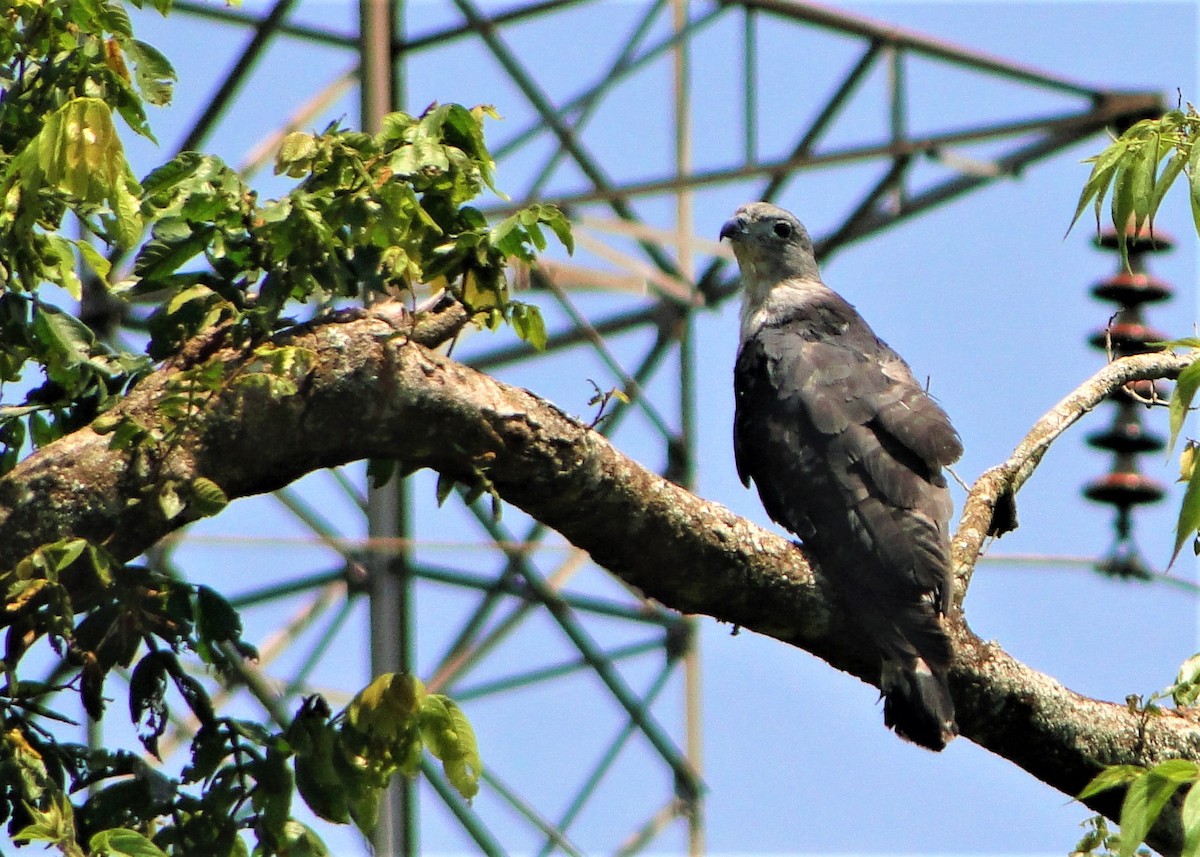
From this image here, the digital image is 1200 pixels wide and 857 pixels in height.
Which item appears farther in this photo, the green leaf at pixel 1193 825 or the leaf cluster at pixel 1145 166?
the leaf cluster at pixel 1145 166

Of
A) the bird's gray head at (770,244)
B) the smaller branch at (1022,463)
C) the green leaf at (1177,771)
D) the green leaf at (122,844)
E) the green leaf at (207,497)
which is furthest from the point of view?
the bird's gray head at (770,244)

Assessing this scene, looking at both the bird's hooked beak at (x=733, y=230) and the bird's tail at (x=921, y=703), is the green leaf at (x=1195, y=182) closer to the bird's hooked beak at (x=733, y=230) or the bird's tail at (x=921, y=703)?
the bird's tail at (x=921, y=703)

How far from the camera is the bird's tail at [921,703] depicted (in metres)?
4.00

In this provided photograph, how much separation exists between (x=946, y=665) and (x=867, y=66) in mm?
5000

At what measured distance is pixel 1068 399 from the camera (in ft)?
15.4

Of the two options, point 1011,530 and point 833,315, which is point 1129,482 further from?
point 1011,530

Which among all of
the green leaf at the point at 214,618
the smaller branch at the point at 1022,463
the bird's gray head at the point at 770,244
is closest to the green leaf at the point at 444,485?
the green leaf at the point at 214,618

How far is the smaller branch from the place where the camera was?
4586mm

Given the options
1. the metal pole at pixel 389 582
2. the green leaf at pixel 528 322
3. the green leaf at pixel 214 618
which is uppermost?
the metal pole at pixel 389 582

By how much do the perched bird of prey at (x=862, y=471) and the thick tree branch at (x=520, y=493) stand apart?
0.36 feet

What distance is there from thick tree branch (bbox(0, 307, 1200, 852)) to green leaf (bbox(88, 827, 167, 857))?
0.60 metres

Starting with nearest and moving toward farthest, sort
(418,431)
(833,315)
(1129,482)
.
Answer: (418,431), (833,315), (1129,482)

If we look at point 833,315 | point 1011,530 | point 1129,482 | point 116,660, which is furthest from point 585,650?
point 116,660

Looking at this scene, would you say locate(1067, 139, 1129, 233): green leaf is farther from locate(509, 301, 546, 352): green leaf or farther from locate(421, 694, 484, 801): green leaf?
locate(421, 694, 484, 801): green leaf
